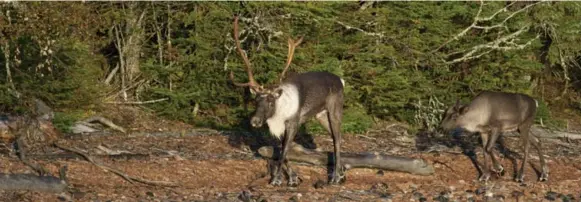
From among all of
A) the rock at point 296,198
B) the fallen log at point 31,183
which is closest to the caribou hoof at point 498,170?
the rock at point 296,198

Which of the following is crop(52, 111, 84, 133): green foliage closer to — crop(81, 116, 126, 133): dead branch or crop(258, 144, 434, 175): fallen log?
crop(81, 116, 126, 133): dead branch

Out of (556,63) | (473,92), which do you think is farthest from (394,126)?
(556,63)

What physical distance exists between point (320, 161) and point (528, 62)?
6.63 m

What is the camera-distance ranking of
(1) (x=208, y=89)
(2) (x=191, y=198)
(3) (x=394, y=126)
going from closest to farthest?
(2) (x=191, y=198) < (1) (x=208, y=89) < (3) (x=394, y=126)

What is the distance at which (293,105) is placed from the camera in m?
11.7

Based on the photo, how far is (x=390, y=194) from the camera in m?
11.6

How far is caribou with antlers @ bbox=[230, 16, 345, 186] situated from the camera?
11.5 m

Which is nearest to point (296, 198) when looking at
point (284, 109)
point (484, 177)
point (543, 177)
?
point (284, 109)

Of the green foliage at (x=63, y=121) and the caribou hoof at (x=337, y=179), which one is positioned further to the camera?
the green foliage at (x=63, y=121)

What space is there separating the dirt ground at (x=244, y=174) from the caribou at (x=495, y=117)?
13.6 inches

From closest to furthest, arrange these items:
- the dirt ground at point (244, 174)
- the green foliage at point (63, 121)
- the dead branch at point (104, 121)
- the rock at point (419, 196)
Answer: the dirt ground at point (244, 174) → the rock at point (419, 196) → the green foliage at point (63, 121) → the dead branch at point (104, 121)

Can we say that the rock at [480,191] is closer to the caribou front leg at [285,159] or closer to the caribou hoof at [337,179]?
the caribou hoof at [337,179]

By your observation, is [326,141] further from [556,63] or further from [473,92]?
[556,63]

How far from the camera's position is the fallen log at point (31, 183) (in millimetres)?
10062
